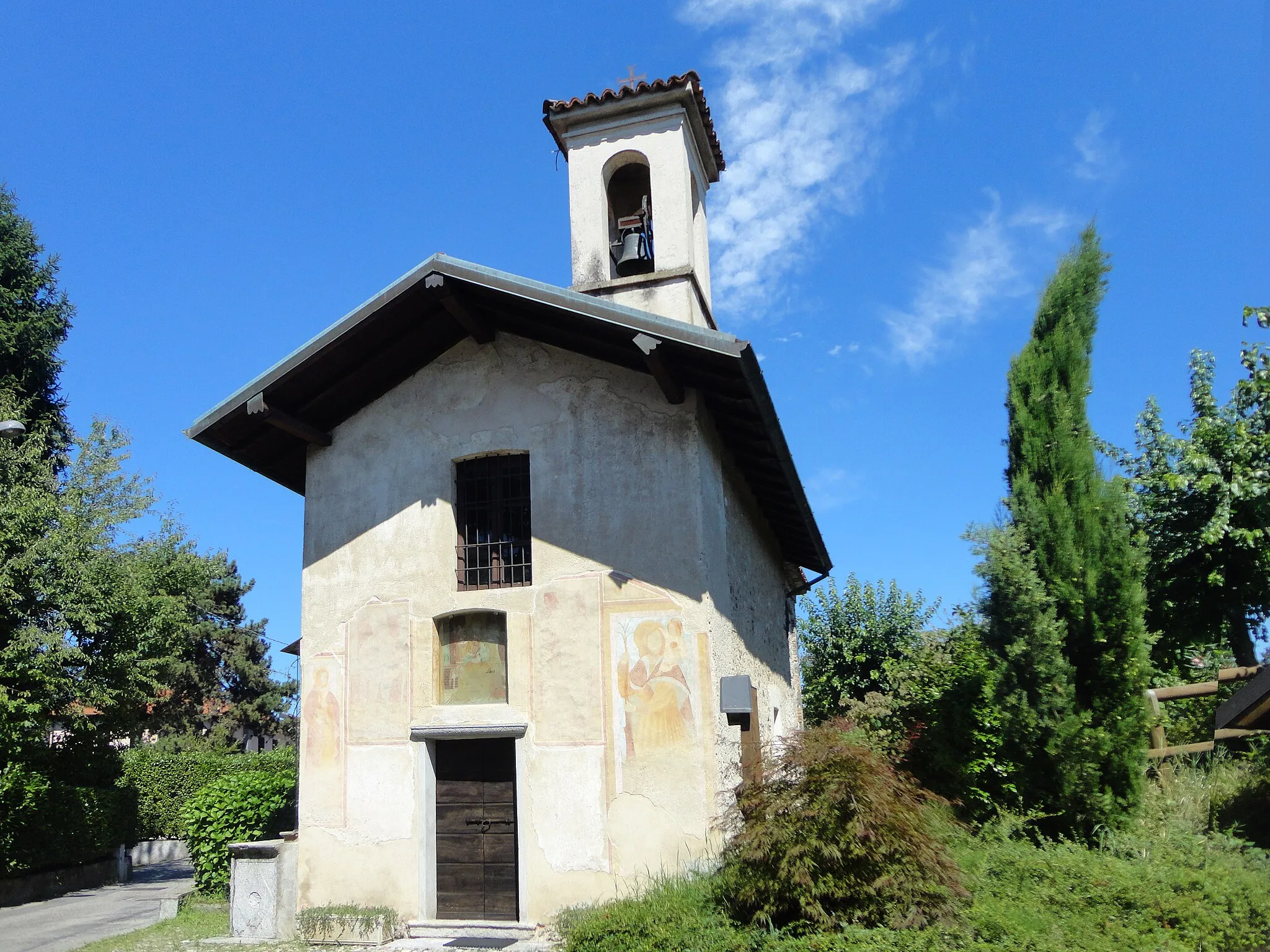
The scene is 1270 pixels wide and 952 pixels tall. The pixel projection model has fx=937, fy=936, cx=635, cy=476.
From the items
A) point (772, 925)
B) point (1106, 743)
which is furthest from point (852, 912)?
point (1106, 743)

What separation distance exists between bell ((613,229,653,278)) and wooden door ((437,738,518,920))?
236 inches

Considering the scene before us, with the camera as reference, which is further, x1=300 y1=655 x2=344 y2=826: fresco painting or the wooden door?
x1=300 y1=655 x2=344 y2=826: fresco painting

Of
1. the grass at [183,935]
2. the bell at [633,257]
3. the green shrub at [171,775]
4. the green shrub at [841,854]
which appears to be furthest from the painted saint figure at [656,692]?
the green shrub at [171,775]

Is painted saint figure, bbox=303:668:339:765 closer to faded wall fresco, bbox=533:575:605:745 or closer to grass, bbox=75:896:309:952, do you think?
grass, bbox=75:896:309:952

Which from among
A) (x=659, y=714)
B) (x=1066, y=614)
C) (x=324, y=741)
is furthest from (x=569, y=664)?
(x=1066, y=614)

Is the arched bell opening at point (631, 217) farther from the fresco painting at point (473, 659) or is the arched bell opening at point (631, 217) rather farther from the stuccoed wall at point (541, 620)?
the fresco painting at point (473, 659)

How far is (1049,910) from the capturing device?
7039 mm

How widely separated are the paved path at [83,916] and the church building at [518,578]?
364 centimetres

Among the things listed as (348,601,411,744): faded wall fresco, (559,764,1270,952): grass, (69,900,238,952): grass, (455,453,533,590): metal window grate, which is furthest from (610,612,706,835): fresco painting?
(69,900,238,952): grass

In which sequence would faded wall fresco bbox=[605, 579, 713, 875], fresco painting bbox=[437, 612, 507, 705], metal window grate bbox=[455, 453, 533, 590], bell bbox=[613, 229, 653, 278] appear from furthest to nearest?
bell bbox=[613, 229, 653, 278] < metal window grate bbox=[455, 453, 533, 590] < fresco painting bbox=[437, 612, 507, 705] < faded wall fresco bbox=[605, 579, 713, 875]

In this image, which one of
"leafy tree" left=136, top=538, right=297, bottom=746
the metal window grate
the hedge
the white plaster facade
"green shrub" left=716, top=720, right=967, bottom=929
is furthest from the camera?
"leafy tree" left=136, top=538, right=297, bottom=746

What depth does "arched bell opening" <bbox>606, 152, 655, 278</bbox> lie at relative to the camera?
12.0 meters

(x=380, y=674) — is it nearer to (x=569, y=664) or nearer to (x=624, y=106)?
(x=569, y=664)

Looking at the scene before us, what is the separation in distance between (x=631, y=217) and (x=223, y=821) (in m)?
10.2
